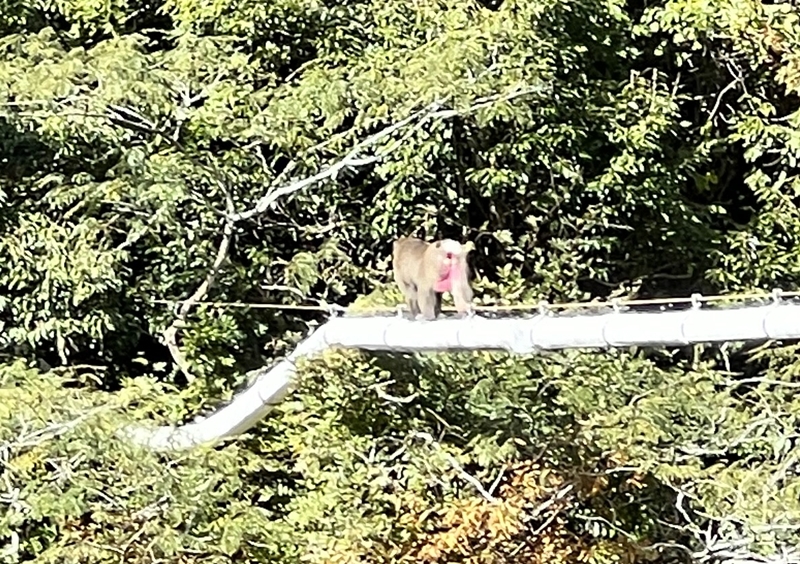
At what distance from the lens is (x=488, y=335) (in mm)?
4258

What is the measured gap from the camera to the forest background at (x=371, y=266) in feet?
16.6

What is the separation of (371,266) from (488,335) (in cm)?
177

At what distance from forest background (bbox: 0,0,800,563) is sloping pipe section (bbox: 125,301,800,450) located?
0.11 m

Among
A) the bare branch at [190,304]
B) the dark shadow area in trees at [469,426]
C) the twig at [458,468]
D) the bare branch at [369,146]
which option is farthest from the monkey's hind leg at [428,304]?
the bare branch at [190,304]

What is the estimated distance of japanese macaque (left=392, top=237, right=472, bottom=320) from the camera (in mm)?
4426

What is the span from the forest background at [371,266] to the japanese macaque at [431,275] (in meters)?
0.54

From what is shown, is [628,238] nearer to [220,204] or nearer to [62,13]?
[220,204]

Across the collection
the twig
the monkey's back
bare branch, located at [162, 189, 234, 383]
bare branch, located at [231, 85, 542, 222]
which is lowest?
the twig

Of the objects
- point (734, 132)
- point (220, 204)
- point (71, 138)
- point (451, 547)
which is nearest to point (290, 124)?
point (220, 204)

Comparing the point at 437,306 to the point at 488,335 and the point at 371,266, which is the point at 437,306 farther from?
the point at 371,266

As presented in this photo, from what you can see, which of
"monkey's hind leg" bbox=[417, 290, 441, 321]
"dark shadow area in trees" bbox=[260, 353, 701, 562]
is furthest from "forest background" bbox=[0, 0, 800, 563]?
"monkey's hind leg" bbox=[417, 290, 441, 321]

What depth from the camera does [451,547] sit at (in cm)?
511

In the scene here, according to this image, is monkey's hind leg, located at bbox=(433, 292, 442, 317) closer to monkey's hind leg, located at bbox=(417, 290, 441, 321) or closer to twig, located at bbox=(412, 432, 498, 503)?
monkey's hind leg, located at bbox=(417, 290, 441, 321)

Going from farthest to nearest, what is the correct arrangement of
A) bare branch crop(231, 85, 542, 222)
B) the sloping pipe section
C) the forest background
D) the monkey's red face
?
bare branch crop(231, 85, 542, 222) → the forest background → the monkey's red face → the sloping pipe section
